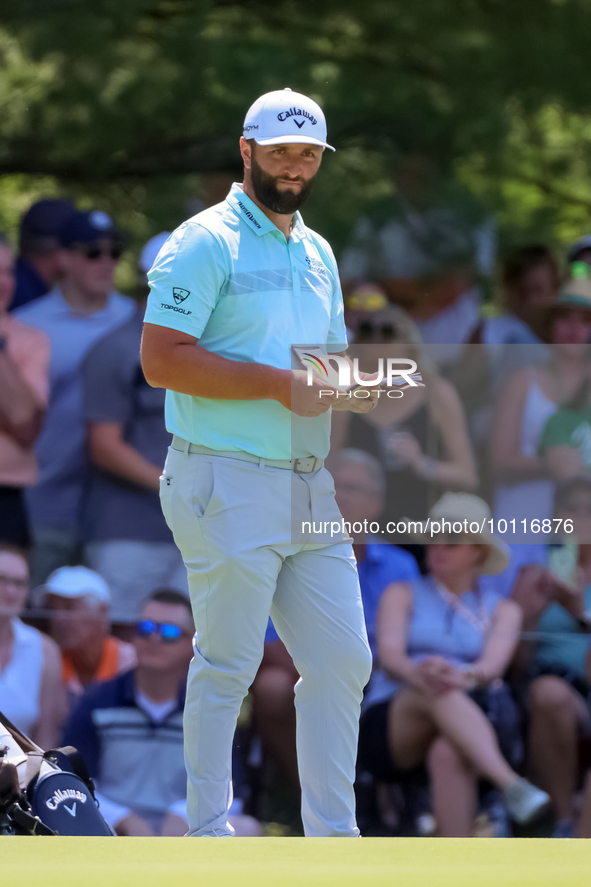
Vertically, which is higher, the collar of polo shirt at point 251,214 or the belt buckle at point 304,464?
the collar of polo shirt at point 251,214

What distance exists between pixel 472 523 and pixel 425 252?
3.86ft

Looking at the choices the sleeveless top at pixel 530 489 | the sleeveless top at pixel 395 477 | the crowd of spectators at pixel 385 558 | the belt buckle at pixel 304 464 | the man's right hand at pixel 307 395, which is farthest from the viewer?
the crowd of spectators at pixel 385 558

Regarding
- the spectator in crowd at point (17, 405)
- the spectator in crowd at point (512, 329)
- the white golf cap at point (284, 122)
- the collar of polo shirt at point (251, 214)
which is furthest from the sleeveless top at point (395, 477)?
the spectator in crowd at point (17, 405)

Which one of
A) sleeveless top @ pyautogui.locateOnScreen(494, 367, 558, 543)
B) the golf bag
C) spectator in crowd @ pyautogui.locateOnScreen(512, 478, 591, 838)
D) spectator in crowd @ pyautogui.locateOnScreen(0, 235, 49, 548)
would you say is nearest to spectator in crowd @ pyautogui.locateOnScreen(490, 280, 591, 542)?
sleeveless top @ pyautogui.locateOnScreen(494, 367, 558, 543)

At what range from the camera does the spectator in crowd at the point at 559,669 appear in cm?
374

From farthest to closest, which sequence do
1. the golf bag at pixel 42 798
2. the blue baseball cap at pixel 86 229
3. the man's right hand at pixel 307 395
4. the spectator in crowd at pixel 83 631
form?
1. the blue baseball cap at pixel 86 229
2. the spectator in crowd at pixel 83 631
3. the golf bag at pixel 42 798
4. the man's right hand at pixel 307 395

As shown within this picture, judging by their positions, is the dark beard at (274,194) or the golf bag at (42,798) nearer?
the dark beard at (274,194)

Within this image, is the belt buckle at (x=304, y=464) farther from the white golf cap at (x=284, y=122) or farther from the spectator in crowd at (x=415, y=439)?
the white golf cap at (x=284, y=122)

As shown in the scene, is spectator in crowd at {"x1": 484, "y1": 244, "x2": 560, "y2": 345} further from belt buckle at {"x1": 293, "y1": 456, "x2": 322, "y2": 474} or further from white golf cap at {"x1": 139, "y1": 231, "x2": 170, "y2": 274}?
belt buckle at {"x1": 293, "y1": 456, "x2": 322, "y2": 474}

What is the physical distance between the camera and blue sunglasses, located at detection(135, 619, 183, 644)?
3828 millimetres

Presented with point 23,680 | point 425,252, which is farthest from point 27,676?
point 425,252

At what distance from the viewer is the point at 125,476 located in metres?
3.96

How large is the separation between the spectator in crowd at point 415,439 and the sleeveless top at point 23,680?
4.52ft

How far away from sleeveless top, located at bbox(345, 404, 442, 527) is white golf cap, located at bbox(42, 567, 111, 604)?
124cm
